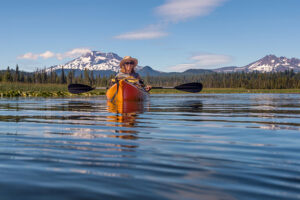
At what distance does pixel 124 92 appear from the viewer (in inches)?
1173

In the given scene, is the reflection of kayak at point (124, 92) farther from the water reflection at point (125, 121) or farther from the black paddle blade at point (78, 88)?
the water reflection at point (125, 121)

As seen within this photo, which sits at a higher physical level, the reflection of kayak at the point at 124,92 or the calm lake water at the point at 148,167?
the reflection of kayak at the point at 124,92

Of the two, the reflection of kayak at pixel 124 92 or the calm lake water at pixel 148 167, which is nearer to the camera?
the calm lake water at pixel 148 167

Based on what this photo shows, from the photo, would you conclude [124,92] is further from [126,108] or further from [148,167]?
[148,167]

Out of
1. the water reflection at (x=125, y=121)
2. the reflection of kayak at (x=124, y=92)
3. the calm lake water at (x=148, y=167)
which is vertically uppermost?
the reflection of kayak at (x=124, y=92)

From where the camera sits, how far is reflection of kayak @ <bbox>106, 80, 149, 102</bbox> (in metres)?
29.4

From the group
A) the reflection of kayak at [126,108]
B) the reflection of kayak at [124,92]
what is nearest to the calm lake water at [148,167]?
the reflection of kayak at [126,108]

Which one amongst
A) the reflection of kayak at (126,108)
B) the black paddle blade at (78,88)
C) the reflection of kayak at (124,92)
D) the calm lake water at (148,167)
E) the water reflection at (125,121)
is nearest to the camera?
the calm lake water at (148,167)

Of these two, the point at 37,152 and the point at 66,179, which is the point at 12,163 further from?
the point at 66,179

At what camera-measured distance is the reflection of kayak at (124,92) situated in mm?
29397

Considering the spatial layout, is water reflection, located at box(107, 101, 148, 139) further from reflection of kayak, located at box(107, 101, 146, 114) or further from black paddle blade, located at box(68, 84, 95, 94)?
black paddle blade, located at box(68, 84, 95, 94)

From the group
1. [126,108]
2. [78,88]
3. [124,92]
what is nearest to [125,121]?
[126,108]

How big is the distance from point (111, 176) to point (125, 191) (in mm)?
639

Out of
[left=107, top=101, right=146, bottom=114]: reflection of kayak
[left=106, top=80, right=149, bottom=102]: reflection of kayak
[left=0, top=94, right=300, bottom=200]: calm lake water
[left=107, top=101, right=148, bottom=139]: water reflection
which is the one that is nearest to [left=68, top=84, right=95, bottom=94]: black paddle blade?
[left=106, top=80, right=149, bottom=102]: reflection of kayak
